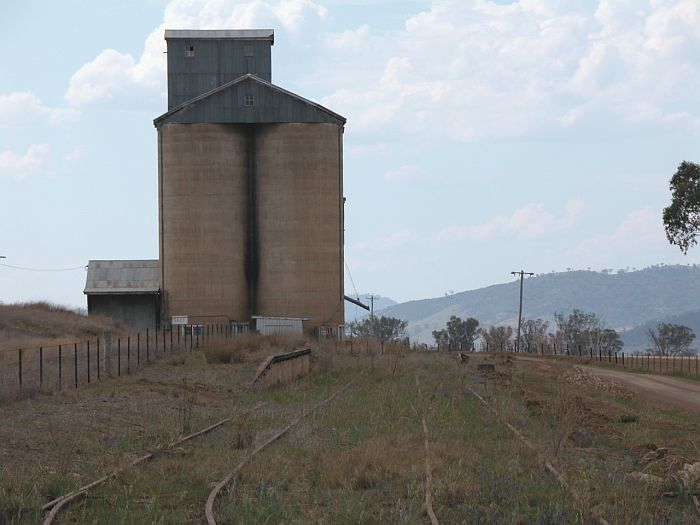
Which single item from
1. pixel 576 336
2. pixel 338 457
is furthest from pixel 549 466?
pixel 576 336

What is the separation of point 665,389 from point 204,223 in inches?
1299

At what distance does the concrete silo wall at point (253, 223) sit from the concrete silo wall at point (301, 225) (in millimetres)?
63

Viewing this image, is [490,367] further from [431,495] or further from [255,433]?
[431,495]

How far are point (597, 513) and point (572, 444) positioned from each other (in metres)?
6.89

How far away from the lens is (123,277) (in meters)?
65.6

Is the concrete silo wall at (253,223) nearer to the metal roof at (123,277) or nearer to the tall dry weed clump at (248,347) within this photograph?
the metal roof at (123,277)

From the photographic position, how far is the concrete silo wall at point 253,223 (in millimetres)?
61219

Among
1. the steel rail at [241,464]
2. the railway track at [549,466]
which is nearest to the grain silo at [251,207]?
the steel rail at [241,464]

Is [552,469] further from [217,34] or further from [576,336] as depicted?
[576,336]

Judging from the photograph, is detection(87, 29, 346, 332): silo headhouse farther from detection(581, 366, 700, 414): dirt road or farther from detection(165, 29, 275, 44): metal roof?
detection(581, 366, 700, 414): dirt road

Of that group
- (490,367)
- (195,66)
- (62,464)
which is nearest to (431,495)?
(62,464)

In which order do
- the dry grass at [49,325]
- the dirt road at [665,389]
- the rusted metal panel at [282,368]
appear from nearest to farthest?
the rusted metal panel at [282,368], the dirt road at [665,389], the dry grass at [49,325]

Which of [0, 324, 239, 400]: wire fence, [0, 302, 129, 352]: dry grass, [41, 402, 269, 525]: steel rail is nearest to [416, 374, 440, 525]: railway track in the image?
[41, 402, 269, 525]: steel rail

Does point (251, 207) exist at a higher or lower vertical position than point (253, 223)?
higher
